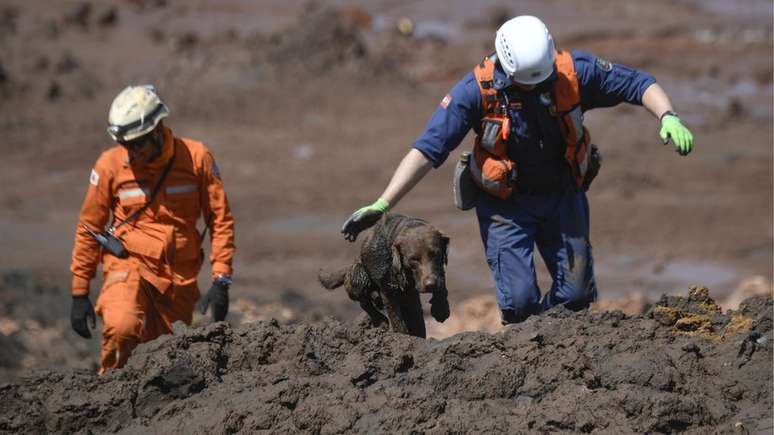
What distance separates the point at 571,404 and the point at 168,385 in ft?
5.80

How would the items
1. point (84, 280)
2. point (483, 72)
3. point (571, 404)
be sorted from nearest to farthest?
point (571, 404) < point (483, 72) < point (84, 280)

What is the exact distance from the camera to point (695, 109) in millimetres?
20047

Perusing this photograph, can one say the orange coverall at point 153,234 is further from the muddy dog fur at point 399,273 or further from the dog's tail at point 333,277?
the muddy dog fur at point 399,273

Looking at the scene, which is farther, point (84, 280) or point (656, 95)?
point (84, 280)

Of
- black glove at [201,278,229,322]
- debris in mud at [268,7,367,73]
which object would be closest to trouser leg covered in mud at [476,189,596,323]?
black glove at [201,278,229,322]

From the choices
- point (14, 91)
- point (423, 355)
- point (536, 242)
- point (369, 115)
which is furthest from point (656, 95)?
point (14, 91)

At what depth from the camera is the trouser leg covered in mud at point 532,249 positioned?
647 cm

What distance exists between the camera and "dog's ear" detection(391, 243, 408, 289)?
5.88 meters

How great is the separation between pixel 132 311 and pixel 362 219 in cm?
165

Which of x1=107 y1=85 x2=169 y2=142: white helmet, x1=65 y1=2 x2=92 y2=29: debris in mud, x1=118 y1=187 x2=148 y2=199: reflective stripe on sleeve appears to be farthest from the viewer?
x1=65 y1=2 x2=92 y2=29: debris in mud

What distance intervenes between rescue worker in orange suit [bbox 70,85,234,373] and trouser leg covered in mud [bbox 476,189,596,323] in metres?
1.62

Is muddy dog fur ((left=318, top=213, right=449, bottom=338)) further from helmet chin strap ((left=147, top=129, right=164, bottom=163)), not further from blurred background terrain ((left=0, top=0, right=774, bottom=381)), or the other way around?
blurred background terrain ((left=0, top=0, right=774, bottom=381))

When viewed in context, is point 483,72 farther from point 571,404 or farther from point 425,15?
point 425,15

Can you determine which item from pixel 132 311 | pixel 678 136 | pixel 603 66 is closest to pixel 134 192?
pixel 132 311
